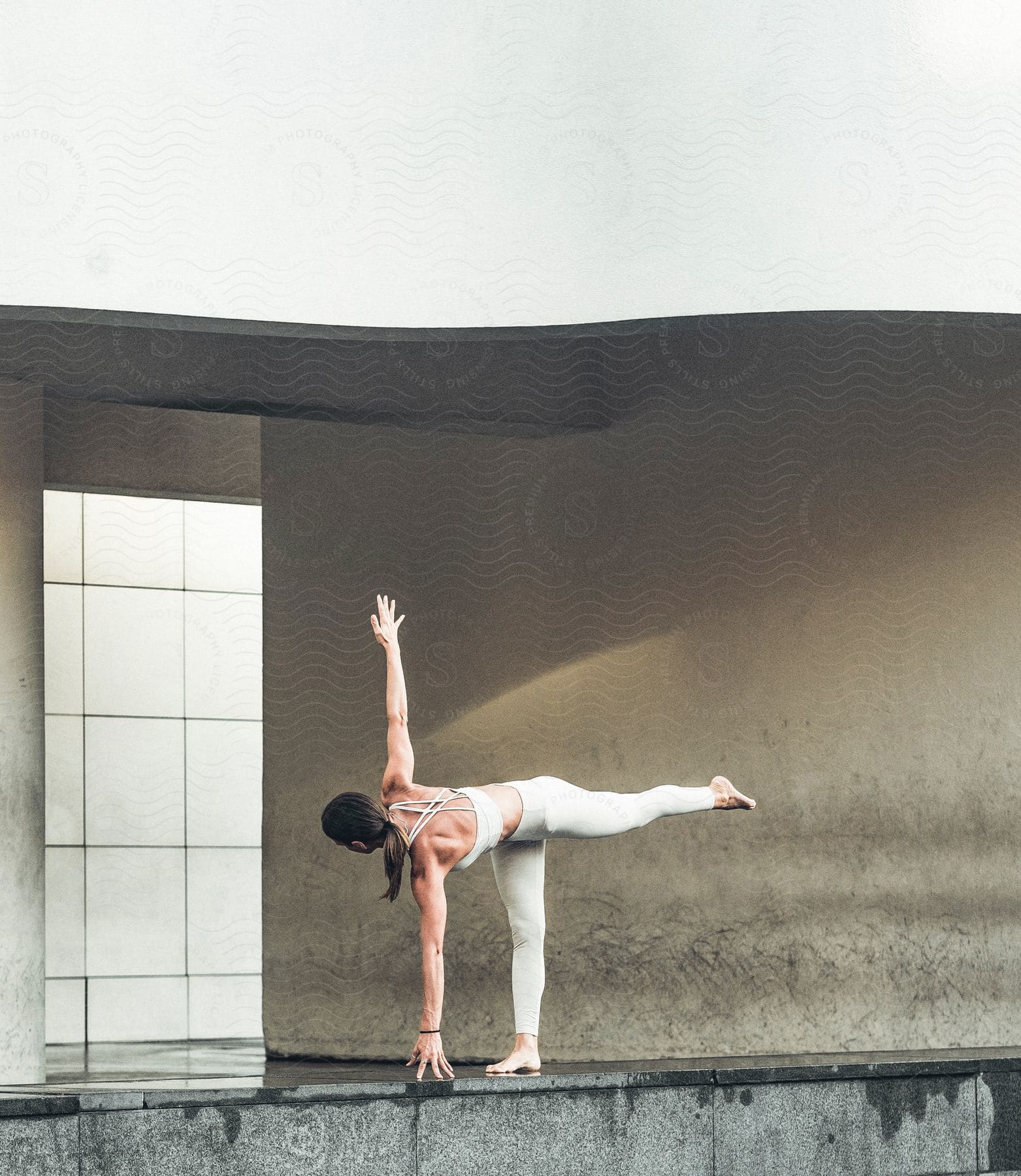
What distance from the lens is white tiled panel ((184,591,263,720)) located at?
690 inches

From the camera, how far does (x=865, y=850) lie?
11.2 meters

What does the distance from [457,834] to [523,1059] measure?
1116mm

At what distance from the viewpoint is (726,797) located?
9.56 meters

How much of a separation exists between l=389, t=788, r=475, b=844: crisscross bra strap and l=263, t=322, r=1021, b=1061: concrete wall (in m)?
3.14

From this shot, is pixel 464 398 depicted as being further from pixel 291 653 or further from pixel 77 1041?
pixel 77 1041

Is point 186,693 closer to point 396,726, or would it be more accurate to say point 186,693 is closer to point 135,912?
point 135,912

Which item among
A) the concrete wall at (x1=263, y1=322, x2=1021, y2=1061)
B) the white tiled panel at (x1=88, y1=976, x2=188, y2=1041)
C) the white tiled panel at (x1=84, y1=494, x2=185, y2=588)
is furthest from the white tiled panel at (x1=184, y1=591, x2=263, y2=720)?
the concrete wall at (x1=263, y1=322, x2=1021, y2=1061)

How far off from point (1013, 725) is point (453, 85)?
16.8ft

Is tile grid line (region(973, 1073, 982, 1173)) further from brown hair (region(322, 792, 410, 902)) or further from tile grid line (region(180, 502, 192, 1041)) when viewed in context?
tile grid line (region(180, 502, 192, 1041))

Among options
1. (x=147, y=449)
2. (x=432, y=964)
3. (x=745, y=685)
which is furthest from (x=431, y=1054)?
(x=147, y=449)

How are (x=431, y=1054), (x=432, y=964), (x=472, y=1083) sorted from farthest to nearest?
1. (x=432, y=964)
2. (x=431, y=1054)
3. (x=472, y=1083)

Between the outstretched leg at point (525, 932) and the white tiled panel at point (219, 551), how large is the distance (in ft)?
29.7

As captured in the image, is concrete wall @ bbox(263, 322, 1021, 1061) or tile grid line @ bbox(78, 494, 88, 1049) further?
tile grid line @ bbox(78, 494, 88, 1049)

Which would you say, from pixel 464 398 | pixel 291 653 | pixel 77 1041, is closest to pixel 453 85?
pixel 464 398
